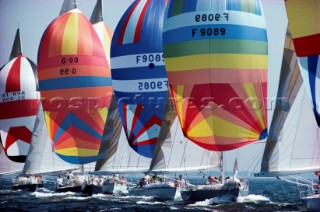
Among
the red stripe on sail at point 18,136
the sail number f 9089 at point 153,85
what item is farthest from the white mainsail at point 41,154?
the sail number f 9089 at point 153,85

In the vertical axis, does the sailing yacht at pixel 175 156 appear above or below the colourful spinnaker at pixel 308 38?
below

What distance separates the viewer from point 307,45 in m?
27.9

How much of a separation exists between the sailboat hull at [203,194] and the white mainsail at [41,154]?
14.0 metres

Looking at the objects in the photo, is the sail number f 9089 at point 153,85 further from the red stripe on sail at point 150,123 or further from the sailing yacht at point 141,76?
the red stripe on sail at point 150,123

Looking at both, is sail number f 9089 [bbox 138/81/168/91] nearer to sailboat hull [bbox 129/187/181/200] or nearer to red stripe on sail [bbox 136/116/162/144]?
red stripe on sail [bbox 136/116/162/144]

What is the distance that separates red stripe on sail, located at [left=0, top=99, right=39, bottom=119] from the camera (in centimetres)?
5256

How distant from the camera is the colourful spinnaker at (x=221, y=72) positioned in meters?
33.3

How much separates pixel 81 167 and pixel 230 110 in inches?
623

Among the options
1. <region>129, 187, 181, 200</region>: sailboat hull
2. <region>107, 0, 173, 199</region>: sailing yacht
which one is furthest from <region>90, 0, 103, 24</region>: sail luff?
<region>129, 187, 181, 200</region>: sailboat hull

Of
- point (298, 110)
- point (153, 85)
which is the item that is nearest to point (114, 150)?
point (153, 85)

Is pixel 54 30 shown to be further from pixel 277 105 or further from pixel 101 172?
pixel 277 105

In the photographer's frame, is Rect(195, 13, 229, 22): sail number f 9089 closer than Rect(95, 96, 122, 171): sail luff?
Yes

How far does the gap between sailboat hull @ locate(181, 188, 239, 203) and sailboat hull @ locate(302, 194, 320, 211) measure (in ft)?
21.6

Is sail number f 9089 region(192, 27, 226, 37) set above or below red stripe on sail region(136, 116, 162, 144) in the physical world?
above
